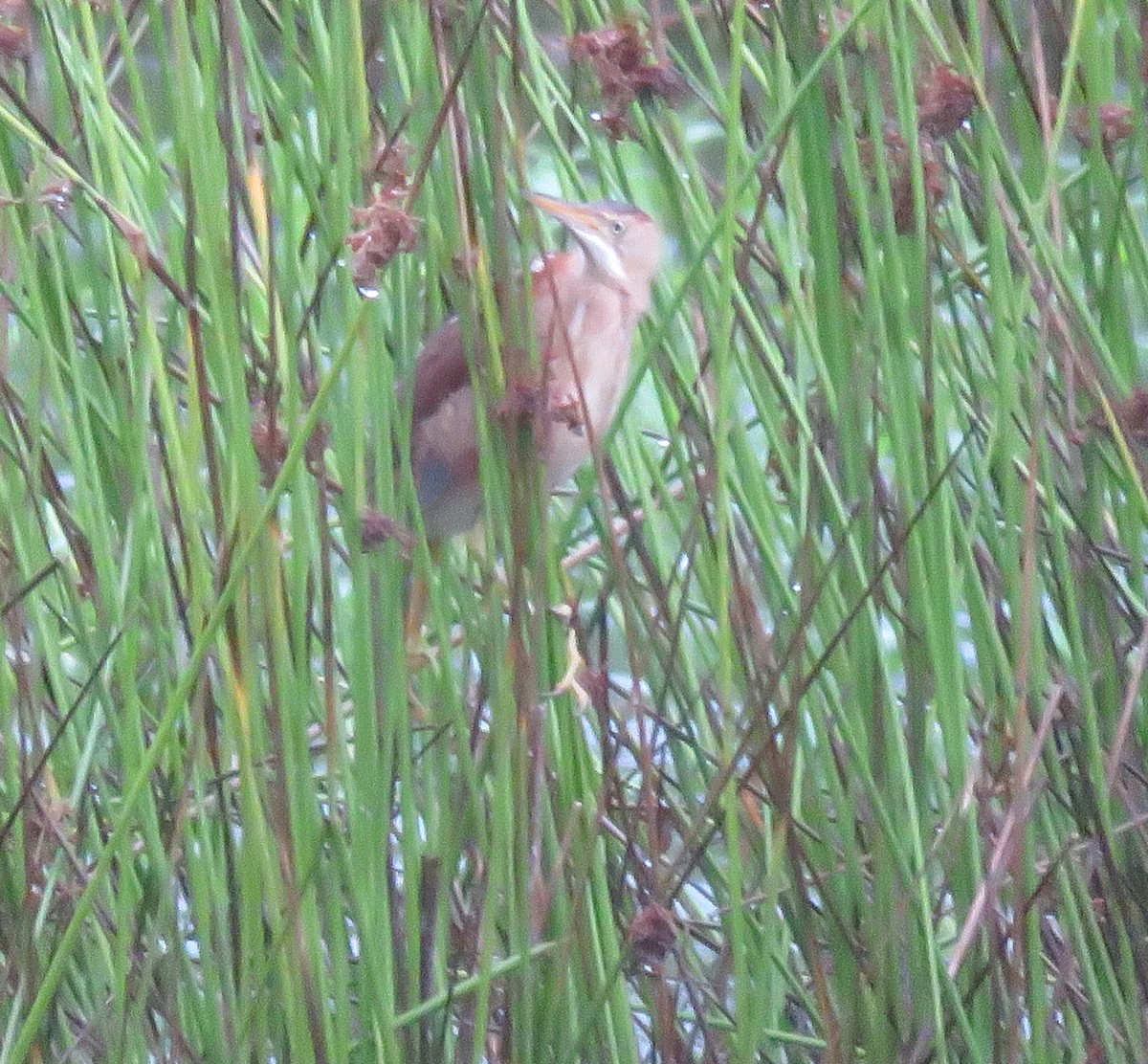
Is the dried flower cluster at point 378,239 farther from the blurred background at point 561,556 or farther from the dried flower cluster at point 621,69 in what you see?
the dried flower cluster at point 621,69

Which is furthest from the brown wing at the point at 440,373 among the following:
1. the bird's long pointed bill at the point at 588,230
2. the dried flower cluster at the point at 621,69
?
the dried flower cluster at the point at 621,69

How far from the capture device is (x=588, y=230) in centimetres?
129

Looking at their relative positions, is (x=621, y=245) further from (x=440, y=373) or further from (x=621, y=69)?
(x=621, y=69)

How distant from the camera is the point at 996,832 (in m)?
1.02

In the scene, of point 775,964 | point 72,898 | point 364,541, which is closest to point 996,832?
point 775,964

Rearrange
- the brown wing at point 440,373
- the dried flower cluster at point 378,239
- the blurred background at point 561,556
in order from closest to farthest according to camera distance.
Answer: the dried flower cluster at point 378,239 < the blurred background at point 561,556 < the brown wing at point 440,373

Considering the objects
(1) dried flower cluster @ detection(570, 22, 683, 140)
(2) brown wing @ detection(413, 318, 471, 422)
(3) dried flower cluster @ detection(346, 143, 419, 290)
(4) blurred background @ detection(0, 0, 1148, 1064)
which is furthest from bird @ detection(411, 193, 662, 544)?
(3) dried flower cluster @ detection(346, 143, 419, 290)

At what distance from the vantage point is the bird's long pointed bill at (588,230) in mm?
1241

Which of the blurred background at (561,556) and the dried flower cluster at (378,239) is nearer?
the dried flower cluster at (378,239)

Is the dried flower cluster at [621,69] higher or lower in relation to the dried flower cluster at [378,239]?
higher

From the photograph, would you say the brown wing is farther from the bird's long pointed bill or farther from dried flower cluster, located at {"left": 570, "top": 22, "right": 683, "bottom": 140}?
dried flower cluster, located at {"left": 570, "top": 22, "right": 683, "bottom": 140}

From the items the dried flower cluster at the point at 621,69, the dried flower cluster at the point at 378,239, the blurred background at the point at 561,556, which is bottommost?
the blurred background at the point at 561,556

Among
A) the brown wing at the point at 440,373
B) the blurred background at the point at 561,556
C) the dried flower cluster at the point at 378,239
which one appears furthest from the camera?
the brown wing at the point at 440,373

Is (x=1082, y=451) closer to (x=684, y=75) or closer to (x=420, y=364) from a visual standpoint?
(x=684, y=75)
